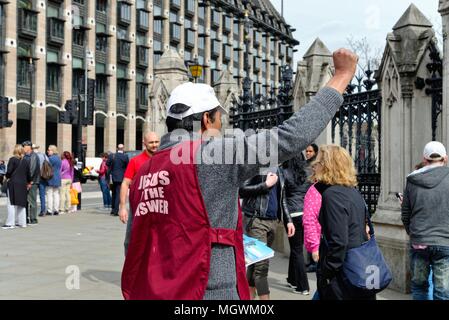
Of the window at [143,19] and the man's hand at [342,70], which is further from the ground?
the window at [143,19]

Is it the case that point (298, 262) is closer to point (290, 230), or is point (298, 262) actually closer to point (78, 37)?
point (290, 230)

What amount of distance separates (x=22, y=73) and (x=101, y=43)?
436 inches

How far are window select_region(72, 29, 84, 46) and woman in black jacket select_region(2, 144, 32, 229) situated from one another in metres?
41.9

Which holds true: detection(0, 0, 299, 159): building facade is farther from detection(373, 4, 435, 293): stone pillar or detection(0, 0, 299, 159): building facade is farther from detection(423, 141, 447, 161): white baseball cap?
detection(423, 141, 447, 161): white baseball cap

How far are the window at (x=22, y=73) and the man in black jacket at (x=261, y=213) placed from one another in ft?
144

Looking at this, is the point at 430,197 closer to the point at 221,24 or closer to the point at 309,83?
the point at 309,83

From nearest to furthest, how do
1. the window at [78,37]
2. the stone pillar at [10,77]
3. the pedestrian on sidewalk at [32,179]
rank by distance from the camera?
the pedestrian on sidewalk at [32,179], the stone pillar at [10,77], the window at [78,37]

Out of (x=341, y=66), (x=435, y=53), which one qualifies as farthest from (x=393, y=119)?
(x=341, y=66)

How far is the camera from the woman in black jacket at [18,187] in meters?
13.5

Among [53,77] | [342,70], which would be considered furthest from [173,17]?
[342,70]

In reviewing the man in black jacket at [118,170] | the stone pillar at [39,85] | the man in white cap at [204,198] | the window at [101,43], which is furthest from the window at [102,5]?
the man in white cap at [204,198]

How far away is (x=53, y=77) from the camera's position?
51.0m

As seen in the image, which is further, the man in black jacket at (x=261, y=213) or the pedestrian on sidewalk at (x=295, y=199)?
the pedestrian on sidewalk at (x=295, y=199)

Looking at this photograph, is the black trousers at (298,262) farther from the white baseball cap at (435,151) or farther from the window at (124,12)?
the window at (124,12)
